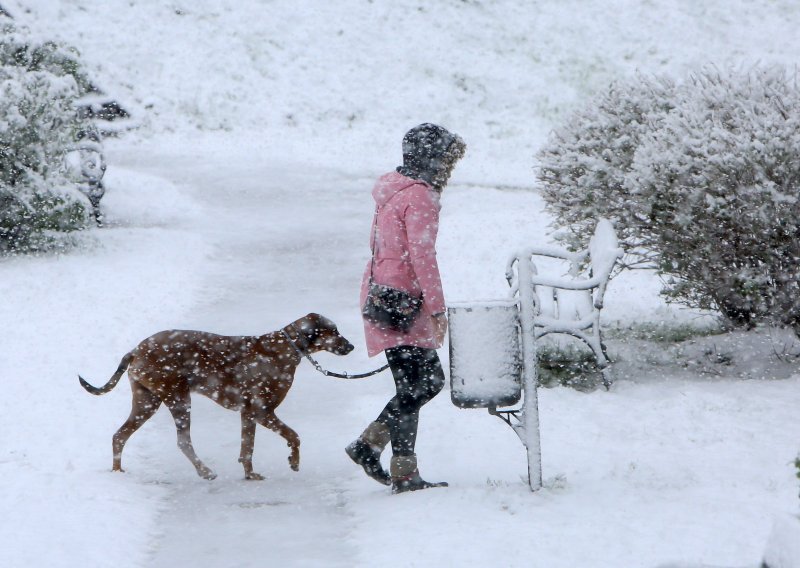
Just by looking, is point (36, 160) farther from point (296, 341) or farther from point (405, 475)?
point (405, 475)

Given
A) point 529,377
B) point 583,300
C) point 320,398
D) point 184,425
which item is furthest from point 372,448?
point 583,300

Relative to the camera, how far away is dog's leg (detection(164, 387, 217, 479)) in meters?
6.11

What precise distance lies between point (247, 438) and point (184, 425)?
42 centimetres

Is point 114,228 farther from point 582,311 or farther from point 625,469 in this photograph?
point 625,469

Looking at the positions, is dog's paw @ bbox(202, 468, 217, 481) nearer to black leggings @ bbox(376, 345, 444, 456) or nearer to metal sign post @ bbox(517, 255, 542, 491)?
black leggings @ bbox(376, 345, 444, 456)

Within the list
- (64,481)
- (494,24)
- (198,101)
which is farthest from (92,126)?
(494,24)

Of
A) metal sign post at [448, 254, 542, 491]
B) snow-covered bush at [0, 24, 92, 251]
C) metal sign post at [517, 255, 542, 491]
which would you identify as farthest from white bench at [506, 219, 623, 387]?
snow-covered bush at [0, 24, 92, 251]

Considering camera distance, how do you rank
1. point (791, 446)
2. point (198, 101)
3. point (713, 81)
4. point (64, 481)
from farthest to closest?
point (198, 101) < point (713, 81) < point (791, 446) < point (64, 481)

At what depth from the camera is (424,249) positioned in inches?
205

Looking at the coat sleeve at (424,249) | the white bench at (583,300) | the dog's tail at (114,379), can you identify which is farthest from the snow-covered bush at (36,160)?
the coat sleeve at (424,249)

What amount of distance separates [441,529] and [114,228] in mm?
13234

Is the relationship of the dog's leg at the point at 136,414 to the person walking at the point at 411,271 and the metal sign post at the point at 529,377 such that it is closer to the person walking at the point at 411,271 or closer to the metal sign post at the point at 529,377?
the person walking at the point at 411,271

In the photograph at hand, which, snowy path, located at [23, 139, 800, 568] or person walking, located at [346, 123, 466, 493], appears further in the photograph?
person walking, located at [346, 123, 466, 493]

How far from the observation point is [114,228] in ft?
55.7
